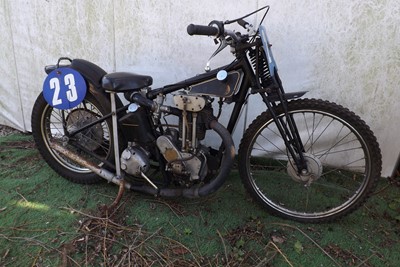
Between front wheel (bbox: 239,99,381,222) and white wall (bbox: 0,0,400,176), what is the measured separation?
0.77 feet

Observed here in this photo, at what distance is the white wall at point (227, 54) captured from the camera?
2404 mm

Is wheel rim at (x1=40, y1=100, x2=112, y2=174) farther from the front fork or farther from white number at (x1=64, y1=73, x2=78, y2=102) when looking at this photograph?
the front fork

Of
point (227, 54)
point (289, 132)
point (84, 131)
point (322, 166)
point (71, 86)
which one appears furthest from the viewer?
point (227, 54)

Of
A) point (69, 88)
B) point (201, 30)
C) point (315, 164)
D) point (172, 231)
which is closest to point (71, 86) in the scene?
point (69, 88)

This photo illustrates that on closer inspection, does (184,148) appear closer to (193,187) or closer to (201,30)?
(193,187)

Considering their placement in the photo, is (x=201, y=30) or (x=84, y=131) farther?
(x=84, y=131)

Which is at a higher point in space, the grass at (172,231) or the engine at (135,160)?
the engine at (135,160)

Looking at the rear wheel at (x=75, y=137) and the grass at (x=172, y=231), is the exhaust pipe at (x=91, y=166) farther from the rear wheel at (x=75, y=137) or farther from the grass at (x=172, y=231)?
the grass at (x=172, y=231)

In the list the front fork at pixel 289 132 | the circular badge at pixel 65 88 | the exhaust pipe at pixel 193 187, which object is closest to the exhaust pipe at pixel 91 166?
the exhaust pipe at pixel 193 187

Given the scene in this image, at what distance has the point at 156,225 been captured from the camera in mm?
2180

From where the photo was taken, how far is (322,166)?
7.70ft

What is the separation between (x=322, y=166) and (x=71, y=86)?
6.08ft

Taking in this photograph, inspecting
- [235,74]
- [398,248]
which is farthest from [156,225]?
[398,248]

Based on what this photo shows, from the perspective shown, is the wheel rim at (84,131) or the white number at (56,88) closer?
the white number at (56,88)
